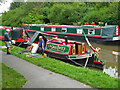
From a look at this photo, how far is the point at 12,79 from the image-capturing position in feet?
19.8

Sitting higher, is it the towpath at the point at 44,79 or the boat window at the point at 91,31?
the boat window at the point at 91,31

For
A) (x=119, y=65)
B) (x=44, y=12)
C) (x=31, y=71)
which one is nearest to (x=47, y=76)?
(x=31, y=71)

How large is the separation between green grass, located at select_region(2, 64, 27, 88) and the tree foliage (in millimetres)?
18389

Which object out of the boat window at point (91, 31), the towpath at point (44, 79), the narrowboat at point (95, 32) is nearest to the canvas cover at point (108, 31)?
the narrowboat at point (95, 32)

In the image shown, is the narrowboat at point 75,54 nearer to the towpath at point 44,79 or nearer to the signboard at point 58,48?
the signboard at point 58,48

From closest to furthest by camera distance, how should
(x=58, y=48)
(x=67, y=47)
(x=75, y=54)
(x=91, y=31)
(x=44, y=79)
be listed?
(x=44, y=79) → (x=67, y=47) → (x=75, y=54) → (x=58, y=48) → (x=91, y=31)

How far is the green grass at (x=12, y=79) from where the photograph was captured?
5.50 m

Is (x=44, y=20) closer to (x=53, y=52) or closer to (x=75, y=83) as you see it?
(x=53, y=52)

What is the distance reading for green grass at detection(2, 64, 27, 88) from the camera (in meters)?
5.50

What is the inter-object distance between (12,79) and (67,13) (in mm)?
24321

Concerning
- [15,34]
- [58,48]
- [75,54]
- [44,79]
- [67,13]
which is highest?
[67,13]

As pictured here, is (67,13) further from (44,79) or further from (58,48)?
(44,79)

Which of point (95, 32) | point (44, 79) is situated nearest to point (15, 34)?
point (95, 32)

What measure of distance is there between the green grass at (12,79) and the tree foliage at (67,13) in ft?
60.3
